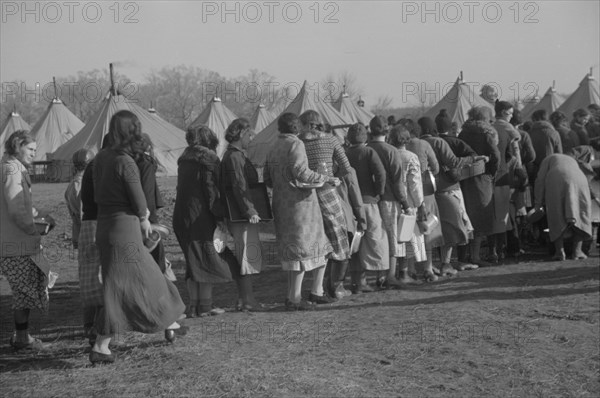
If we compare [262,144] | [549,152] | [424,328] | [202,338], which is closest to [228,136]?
[202,338]

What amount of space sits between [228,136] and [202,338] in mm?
1975

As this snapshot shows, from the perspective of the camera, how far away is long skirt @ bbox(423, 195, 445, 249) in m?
9.28

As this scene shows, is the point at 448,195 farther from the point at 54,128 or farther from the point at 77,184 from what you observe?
the point at 54,128

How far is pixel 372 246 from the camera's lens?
8523 mm

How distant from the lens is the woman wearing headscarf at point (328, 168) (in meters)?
7.84

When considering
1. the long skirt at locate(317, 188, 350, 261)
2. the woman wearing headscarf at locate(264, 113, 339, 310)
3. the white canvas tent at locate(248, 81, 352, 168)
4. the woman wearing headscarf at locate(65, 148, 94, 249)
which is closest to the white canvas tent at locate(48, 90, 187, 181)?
the white canvas tent at locate(248, 81, 352, 168)

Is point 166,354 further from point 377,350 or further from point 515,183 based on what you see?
point 515,183

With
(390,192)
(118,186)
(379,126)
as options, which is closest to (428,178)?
(390,192)

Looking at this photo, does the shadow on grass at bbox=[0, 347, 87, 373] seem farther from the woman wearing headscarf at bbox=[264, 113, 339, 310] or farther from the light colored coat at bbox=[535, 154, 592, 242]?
the light colored coat at bbox=[535, 154, 592, 242]

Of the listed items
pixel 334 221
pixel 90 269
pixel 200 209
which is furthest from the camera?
pixel 334 221

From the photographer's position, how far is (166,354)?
19.5 feet

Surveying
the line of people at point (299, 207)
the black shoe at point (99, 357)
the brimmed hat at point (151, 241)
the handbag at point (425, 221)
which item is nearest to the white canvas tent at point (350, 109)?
the line of people at point (299, 207)

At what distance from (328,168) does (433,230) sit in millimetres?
2034

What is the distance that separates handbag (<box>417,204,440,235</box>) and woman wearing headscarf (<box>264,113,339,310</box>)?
171 centimetres
